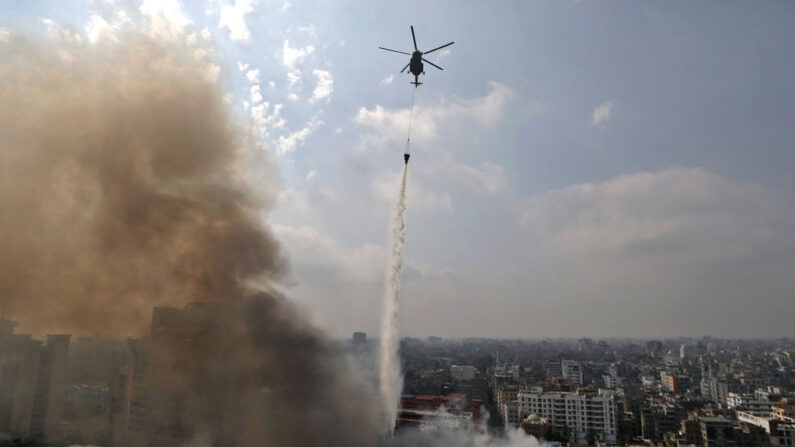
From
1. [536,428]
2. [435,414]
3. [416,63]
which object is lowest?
[536,428]

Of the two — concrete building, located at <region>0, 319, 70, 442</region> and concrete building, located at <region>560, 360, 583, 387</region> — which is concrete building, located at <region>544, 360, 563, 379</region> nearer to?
concrete building, located at <region>560, 360, 583, 387</region>

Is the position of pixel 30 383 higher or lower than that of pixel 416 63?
lower

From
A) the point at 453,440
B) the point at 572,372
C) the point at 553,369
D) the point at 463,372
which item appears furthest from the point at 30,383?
the point at 553,369

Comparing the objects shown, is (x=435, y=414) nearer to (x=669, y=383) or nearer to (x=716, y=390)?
(x=716, y=390)

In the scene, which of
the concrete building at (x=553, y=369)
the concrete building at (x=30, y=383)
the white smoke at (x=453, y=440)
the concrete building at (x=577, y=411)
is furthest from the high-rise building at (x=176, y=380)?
the concrete building at (x=553, y=369)

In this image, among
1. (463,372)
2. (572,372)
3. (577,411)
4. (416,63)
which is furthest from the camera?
(463,372)

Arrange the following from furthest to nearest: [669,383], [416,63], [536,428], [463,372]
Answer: [463,372] < [669,383] < [536,428] < [416,63]

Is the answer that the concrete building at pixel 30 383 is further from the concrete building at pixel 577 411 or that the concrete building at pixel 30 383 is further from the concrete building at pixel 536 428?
the concrete building at pixel 577 411

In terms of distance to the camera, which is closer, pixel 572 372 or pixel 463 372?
pixel 572 372
